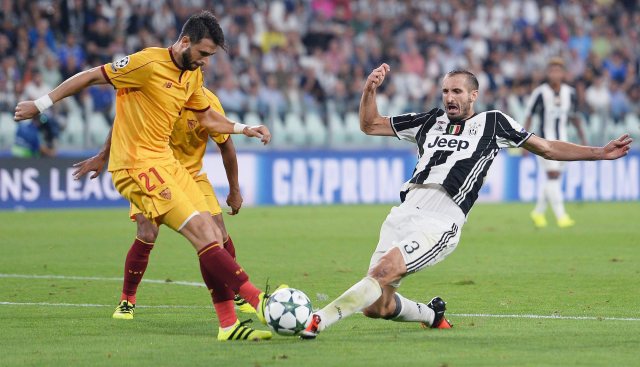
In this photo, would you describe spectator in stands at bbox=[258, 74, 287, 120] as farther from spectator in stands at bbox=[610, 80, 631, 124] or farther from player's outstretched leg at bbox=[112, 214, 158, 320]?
player's outstretched leg at bbox=[112, 214, 158, 320]

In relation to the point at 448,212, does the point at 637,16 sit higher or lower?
higher

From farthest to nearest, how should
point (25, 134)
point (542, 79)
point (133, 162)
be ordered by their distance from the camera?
point (542, 79) < point (25, 134) < point (133, 162)

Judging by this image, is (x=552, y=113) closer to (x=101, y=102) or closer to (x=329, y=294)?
(x=101, y=102)

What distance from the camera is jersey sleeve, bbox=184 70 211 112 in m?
8.30

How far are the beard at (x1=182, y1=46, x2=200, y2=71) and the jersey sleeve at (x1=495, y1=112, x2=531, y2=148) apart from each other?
209 centimetres

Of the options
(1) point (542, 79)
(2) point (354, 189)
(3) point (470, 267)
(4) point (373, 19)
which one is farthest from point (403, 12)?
(3) point (470, 267)

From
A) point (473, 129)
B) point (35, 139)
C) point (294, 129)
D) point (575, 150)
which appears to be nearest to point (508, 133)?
point (473, 129)

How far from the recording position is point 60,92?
7.72m

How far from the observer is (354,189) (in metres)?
23.9

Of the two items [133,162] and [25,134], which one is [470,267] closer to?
[133,162]

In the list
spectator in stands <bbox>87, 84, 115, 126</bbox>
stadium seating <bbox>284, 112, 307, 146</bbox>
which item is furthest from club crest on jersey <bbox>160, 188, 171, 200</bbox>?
stadium seating <bbox>284, 112, 307, 146</bbox>

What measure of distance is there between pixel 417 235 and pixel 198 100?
184cm

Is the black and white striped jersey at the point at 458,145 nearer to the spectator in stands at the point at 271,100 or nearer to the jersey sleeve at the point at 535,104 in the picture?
the jersey sleeve at the point at 535,104

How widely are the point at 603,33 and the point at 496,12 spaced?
2.81 m
